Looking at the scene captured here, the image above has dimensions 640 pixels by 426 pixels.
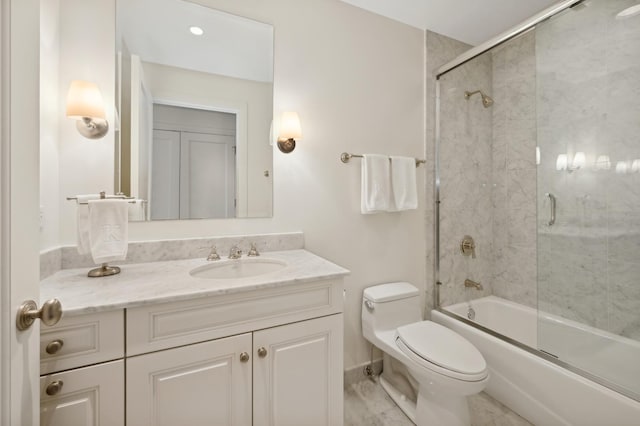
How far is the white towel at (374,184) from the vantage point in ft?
5.57

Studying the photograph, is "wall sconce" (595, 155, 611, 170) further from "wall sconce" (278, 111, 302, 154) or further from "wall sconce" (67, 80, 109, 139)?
"wall sconce" (67, 80, 109, 139)

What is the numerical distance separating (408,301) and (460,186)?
990 mm

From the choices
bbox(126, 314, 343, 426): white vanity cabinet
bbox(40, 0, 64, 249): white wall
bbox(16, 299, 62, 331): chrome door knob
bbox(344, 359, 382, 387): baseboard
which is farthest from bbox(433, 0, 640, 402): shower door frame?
bbox(40, 0, 64, 249): white wall

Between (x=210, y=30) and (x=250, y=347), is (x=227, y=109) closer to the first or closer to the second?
(x=210, y=30)

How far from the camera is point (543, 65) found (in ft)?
5.83

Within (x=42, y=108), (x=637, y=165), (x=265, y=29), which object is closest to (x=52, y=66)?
(x=42, y=108)

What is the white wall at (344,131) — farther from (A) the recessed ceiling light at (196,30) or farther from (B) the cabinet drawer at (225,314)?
(B) the cabinet drawer at (225,314)

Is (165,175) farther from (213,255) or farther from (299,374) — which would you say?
(299,374)

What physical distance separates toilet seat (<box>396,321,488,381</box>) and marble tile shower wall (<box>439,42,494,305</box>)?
26.3 inches

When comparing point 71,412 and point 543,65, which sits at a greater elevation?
point 543,65

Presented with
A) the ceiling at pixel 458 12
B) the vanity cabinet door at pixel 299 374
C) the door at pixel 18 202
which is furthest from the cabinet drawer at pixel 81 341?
the ceiling at pixel 458 12

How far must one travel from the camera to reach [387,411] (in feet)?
5.00

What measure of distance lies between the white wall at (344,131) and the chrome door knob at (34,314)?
82 cm

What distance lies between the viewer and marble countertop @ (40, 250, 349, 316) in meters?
0.82
